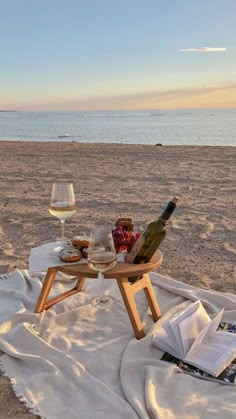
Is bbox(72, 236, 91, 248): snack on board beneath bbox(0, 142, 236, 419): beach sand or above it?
above

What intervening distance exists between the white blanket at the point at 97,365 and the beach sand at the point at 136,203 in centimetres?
19

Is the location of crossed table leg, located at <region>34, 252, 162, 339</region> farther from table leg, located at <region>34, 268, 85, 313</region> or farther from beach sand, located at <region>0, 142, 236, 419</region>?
beach sand, located at <region>0, 142, 236, 419</region>

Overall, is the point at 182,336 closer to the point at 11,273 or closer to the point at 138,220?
the point at 11,273

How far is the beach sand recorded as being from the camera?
4414mm

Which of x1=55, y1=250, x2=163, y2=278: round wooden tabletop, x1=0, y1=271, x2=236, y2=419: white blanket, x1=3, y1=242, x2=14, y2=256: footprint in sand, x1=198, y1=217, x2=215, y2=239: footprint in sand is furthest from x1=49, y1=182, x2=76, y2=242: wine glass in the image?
x1=198, y1=217, x2=215, y2=239: footprint in sand

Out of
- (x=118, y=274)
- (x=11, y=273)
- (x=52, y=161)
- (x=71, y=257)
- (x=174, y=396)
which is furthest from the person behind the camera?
(x=52, y=161)

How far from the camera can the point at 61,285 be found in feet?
12.6

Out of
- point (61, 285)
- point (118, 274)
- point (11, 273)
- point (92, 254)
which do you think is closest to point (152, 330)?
point (118, 274)

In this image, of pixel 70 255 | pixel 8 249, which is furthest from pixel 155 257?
pixel 8 249

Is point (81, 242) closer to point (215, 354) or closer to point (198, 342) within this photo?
point (198, 342)

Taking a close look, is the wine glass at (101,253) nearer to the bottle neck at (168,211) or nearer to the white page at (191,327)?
the bottle neck at (168,211)

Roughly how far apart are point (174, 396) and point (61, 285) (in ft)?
5.63

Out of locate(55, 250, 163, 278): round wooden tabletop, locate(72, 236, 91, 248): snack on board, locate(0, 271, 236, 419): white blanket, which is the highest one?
locate(72, 236, 91, 248): snack on board

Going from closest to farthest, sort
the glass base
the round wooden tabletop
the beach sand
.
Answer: the round wooden tabletop → the glass base → the beach sand
